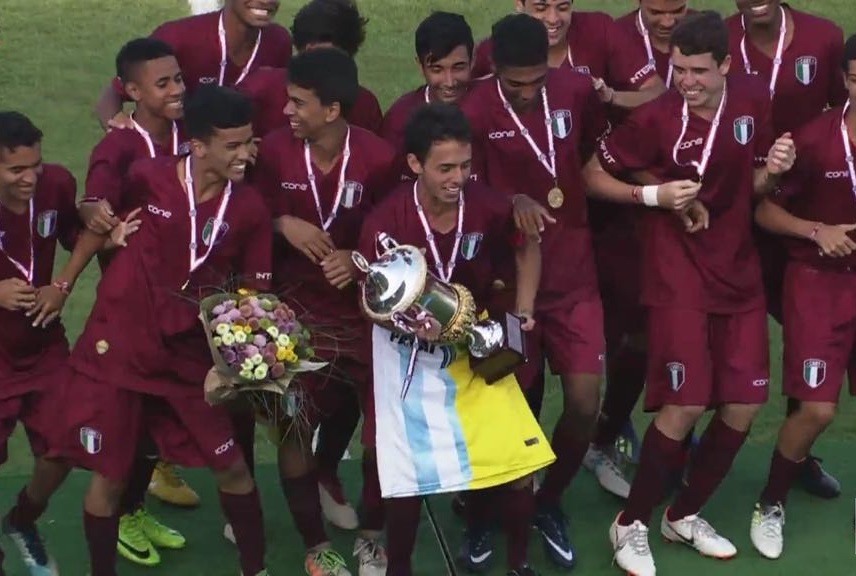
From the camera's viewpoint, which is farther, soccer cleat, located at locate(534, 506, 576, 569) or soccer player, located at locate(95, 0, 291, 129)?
soccer player, located at locate(95, 0, 291, 129)

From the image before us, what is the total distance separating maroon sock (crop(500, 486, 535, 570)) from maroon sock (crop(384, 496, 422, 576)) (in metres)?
0.33

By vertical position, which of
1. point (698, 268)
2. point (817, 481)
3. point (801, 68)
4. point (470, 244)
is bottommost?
point (817, 481)

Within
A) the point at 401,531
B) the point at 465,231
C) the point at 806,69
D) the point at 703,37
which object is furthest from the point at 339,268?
the point at 806,69

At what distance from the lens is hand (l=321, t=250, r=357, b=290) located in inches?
218

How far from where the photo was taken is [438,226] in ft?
18.1

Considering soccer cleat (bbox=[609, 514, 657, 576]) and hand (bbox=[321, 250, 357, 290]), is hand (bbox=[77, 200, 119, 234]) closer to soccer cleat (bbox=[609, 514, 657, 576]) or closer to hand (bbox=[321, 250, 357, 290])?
hand (bbox=[321, 250, 357, 290])

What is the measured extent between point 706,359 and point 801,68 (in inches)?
49.8

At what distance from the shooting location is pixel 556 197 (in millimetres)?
5844

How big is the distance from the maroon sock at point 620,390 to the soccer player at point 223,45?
194 cm

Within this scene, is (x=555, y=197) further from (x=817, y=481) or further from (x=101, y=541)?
(x=101, y=541)

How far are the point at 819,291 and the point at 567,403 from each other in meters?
1.06

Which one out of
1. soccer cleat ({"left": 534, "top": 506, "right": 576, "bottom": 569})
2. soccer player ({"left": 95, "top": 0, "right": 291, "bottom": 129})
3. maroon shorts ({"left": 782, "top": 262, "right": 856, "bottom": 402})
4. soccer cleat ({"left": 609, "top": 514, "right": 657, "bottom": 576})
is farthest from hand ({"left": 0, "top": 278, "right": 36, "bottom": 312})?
maroon shorts ({"left": 782, "top": 262, "right": 856, "bottom": 402})

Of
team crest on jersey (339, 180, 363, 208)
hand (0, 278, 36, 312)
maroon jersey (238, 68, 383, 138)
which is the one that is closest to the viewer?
hand (0, 278, 36, 312)

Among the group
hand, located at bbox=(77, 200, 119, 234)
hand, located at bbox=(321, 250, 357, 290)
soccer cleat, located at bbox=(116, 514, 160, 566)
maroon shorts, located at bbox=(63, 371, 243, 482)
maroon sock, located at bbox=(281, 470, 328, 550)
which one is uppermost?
hand, located at bbox=(77, 200, 119, 234)
